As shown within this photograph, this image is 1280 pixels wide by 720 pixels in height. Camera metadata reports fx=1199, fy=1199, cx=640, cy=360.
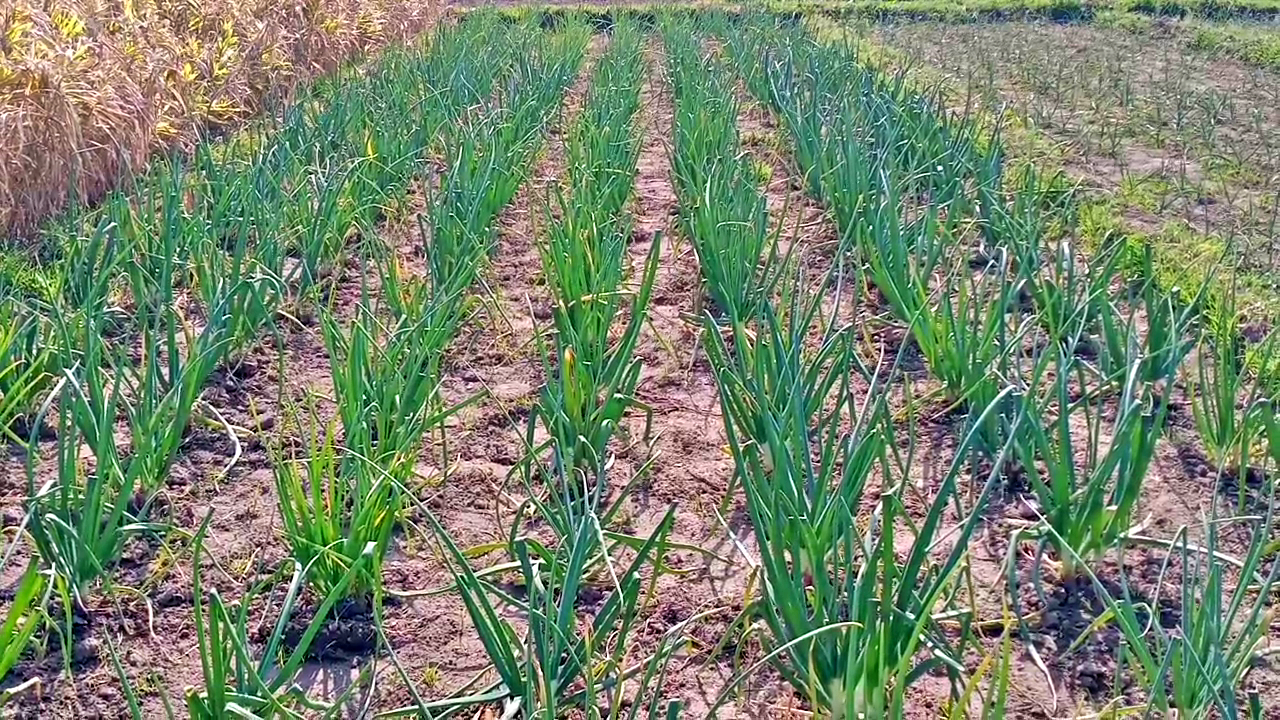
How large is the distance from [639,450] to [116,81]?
324 cm

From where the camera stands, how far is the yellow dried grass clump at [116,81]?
4.12 m

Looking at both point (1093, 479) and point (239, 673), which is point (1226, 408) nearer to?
point (1093, 479)

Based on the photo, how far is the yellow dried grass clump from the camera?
4.12 m

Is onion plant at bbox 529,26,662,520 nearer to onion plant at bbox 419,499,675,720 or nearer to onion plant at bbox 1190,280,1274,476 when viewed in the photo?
onion plant at bbox 419,499,675,720

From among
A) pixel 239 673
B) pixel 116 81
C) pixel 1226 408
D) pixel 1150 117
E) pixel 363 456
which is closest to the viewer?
pixel 239 673

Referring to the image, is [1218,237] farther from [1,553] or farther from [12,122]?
[12,122]

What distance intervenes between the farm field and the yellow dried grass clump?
0.85 ft

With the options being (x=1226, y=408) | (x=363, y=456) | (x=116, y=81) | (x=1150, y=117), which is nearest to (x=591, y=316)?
(x=363, y=456)

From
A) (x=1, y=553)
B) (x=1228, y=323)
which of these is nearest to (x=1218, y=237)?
(x=1228, y=323)

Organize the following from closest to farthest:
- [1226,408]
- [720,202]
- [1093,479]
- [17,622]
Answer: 1. [17,622]
2. [1093,479]
3. [1226,408]
4. [720,202]

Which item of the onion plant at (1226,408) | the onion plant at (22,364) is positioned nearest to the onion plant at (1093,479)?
the onion plant at (1226,408)

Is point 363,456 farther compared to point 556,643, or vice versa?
point 363,456

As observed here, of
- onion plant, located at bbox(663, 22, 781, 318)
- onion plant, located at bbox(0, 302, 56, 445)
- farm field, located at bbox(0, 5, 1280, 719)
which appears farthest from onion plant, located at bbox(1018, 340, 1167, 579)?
onion plant, located at bbox(0, 302, 56, 445)

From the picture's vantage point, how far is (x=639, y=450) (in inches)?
98.0
